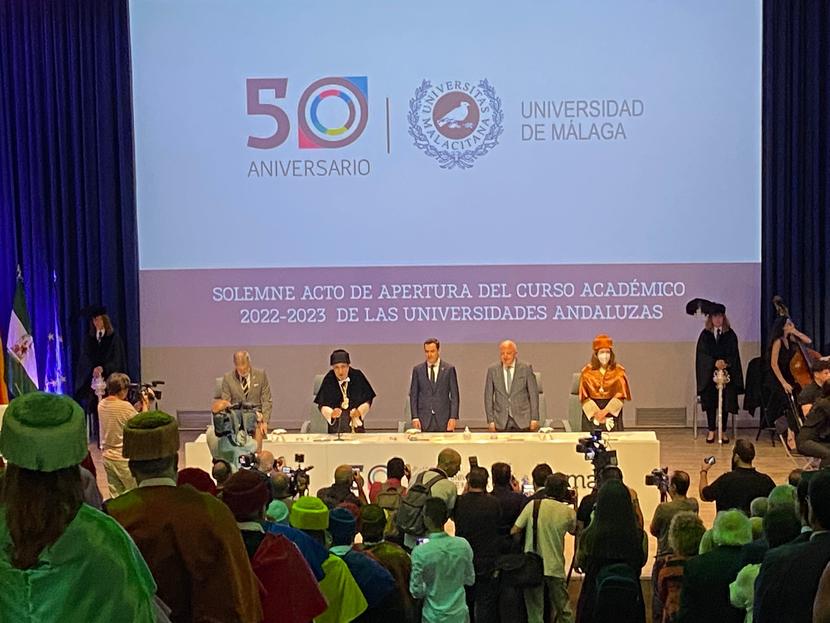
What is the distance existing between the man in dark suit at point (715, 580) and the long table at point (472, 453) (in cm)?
317

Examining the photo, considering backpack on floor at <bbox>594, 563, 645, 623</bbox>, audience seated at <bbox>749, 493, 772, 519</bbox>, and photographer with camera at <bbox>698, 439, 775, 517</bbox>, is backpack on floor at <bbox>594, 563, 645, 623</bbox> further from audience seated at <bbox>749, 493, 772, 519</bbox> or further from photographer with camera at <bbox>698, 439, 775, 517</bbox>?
photographer with camera at <bbox>698, 439, 775, 517</bbox>

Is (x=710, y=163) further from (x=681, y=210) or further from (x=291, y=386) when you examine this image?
(x=291, y=386)

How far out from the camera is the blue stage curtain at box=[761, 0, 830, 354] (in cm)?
966

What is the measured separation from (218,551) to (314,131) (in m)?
7.42

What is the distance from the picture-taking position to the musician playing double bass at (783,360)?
917 centimetres

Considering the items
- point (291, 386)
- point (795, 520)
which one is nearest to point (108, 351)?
point (291, 386)

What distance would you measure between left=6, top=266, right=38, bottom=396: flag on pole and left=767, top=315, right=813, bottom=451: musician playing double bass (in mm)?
5943

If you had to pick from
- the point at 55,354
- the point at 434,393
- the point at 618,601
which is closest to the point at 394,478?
the point at 618,601

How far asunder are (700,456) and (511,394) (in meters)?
1.90

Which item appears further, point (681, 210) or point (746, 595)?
point (681, 210)

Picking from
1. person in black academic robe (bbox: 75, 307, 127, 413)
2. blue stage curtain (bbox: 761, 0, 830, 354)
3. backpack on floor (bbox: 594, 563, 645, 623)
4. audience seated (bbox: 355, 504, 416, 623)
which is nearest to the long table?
person in black academic robe (bbox: 75, 307, 127, 413)

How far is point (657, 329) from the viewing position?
9812mm

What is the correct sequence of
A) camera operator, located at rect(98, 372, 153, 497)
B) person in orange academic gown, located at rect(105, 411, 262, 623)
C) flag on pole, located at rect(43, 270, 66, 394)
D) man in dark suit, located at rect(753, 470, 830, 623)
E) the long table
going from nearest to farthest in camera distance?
person in orange academic gown, located at rect(105, 411, 262, 623)
man in dark suit, located at rect(753, 470, 830, 623)
camera operator, located at rect(98, 372, 153, 497)
the long table
flag on pole, located at rect(43, 270, 66, 394)

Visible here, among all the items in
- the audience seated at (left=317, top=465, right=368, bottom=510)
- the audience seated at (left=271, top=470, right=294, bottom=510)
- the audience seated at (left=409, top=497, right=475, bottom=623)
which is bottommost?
the audience seated at (left=409, top=497, right=475, bottom=623)
